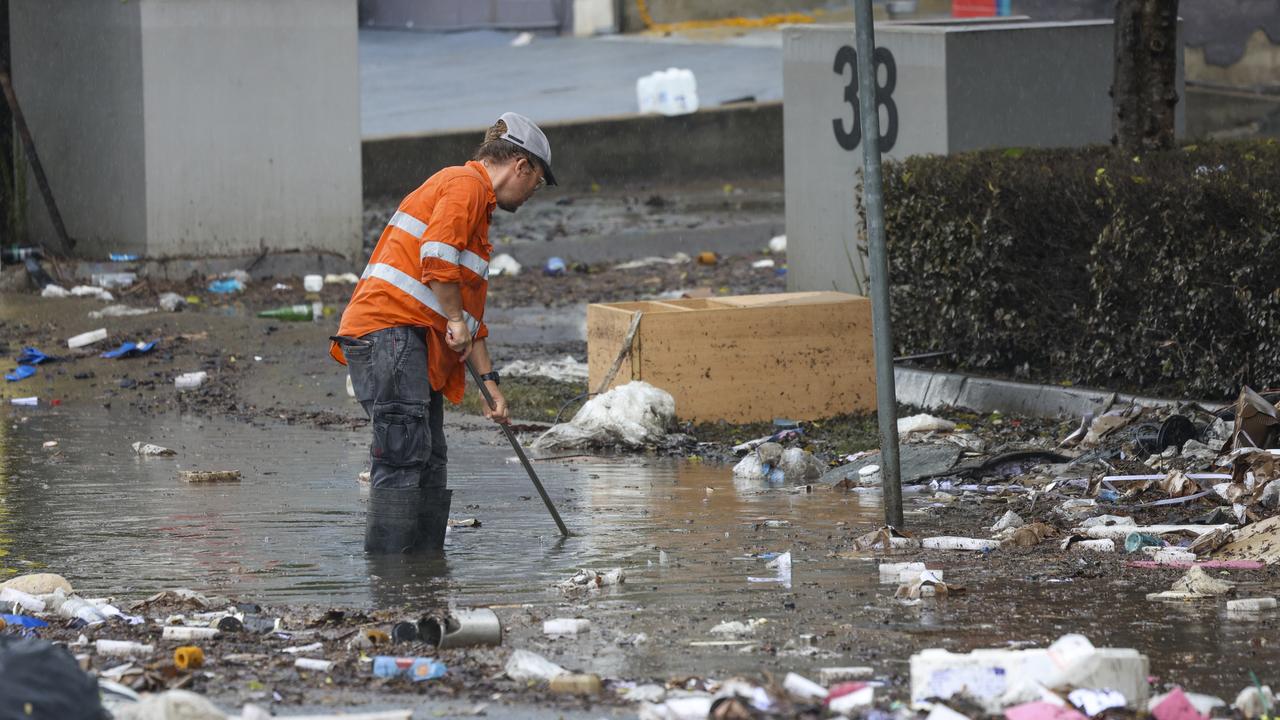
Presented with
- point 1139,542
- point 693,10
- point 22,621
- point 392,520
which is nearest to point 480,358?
point 392,520

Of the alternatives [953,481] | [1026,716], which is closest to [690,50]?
[953,481]

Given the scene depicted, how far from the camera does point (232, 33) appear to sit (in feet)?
49.1

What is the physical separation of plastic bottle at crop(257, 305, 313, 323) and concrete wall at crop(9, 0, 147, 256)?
1782 millimetres

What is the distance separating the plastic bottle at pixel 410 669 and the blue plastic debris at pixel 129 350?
289 inches

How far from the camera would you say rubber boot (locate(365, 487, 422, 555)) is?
6911 mm

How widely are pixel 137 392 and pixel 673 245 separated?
7.33 m

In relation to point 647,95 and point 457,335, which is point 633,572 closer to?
point 457,335

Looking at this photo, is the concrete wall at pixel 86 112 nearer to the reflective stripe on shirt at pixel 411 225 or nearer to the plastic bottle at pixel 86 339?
the plastic bottle at pixel 86 339

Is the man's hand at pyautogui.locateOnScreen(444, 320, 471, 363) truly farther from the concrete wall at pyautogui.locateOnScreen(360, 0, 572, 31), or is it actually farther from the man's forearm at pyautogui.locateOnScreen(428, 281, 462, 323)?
the concrete wall at pyautogui.locateOnScreen(360, 0, 572, 31)

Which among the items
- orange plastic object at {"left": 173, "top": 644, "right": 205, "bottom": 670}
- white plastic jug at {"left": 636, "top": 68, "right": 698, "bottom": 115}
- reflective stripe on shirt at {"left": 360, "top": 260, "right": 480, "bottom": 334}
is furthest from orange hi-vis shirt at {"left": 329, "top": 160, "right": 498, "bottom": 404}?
white plastic jug at {"left": 636, "top": 68, "right": 698, "bottom": 115}

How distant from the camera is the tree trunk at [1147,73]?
414 inches

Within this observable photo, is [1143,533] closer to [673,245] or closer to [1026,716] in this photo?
[1026,716]

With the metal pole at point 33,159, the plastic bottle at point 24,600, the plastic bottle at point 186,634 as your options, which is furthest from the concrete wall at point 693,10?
the plastic bottle at point 186,634

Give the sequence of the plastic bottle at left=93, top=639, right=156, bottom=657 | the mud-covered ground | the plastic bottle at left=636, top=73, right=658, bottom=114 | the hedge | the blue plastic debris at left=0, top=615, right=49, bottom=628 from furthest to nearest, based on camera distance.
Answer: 1. the plastic bottle at left=636, top=73, right=658, bottom=114
2. the hedge
3. the blue plastic debris at left=0, top=615, right=49, bottom=628
4. the plastic bottle at left=93, top=639, right=156, bottom=657
5. the mud-covered ground
